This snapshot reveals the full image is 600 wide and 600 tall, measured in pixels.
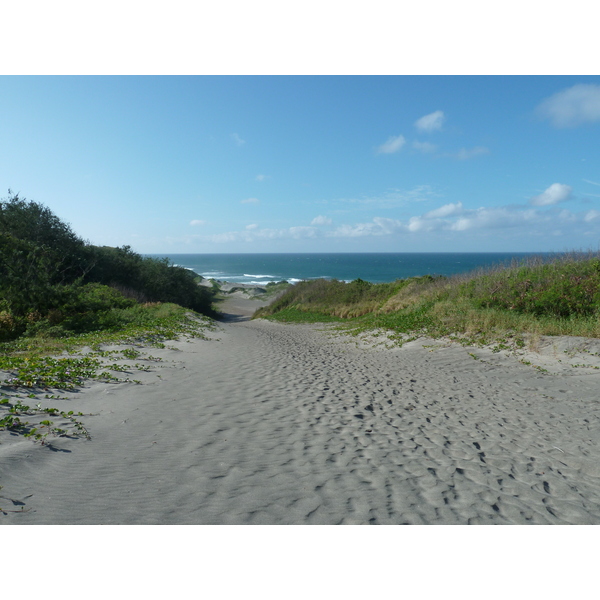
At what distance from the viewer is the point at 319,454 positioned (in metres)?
4.88

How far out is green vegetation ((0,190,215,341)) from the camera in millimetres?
13211

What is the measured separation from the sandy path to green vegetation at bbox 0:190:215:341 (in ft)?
22.6

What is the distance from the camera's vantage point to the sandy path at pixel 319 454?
3.54m

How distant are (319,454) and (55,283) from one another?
20806 millimetres

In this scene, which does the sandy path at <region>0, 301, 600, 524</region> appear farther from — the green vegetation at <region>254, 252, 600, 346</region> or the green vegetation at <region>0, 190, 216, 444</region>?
the green vegetation at <region>254, 252, 600, 346</region>

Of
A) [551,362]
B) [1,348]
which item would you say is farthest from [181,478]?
[551,362]

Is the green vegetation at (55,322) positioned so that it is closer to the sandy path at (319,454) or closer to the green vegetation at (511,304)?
the sandy path at (319,454)

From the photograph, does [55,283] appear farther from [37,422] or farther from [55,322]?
[37,422]

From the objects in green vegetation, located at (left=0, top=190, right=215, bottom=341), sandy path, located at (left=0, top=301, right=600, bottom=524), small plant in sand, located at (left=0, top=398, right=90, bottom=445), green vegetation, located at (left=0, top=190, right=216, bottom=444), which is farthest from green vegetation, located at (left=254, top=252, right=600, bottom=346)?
green vegetation, located at (left=0, top=190, right=215, bottom=341)

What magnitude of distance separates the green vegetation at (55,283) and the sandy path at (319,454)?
6.89 metres

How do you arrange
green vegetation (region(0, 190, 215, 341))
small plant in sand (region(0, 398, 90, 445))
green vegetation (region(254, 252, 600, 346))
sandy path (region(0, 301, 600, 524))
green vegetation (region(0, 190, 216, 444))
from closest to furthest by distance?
sandy path (region(0, 301, 600, 524)), small plant in sand (region(0, 398, 90, 445)), green vegetation (region(0, 190, 216, 444)), green vegetation (region(254, 252, 600, 346)), green vegetation (region(0, 190, 215, 341))

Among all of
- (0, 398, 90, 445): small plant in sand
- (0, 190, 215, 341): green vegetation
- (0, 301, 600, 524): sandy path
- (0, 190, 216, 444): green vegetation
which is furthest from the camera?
(0, 190, 215, 341): green vegetation

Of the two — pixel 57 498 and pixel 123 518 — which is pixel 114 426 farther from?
pixel 123 518

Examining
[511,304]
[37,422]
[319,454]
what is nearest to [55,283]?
[37,422]
